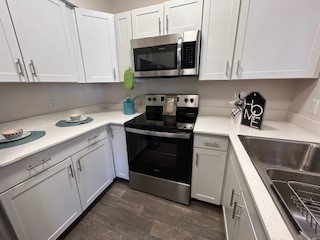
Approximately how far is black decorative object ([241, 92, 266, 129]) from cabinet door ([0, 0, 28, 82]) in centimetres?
196

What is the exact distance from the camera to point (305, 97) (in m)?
1.34

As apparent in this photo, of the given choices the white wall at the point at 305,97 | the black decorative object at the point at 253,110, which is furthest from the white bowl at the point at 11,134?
the white wall at the point at 305,97

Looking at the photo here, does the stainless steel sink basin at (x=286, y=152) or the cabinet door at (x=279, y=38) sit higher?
the cabinet door at (x=279, y=38)

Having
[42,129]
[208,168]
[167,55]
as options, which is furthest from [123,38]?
[208,168]

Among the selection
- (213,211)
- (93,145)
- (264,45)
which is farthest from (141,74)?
(213,211)

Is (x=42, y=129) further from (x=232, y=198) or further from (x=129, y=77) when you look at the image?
(x=232, y=198)

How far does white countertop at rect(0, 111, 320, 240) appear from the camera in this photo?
→ 0.48 metres

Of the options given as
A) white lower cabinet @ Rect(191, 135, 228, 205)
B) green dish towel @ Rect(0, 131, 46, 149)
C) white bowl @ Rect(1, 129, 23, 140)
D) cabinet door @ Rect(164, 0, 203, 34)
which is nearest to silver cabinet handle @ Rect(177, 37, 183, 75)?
cabinet door @ Rect(164, 0, 203, 34)

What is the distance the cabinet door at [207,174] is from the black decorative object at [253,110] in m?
0.38

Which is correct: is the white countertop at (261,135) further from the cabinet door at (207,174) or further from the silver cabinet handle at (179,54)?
the silver cabinet handle at (179,54)

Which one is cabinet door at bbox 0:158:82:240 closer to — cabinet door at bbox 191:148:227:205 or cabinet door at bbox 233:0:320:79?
cabinet door at bbox 191:148:227:205

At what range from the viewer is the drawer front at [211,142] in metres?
1.31

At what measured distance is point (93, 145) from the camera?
1534 mm

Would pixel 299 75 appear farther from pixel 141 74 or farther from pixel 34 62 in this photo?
pixel 34 62
